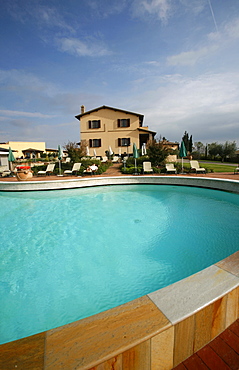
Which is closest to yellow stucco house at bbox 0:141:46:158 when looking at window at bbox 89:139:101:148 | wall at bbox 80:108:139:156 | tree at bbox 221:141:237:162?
wall at bbox 80:108:139:156

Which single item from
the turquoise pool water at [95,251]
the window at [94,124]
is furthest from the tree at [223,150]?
the turquoise pool water at [95,251]

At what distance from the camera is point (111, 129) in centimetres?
2620

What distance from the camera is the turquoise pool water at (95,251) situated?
3.06 m

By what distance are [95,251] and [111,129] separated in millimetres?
23765

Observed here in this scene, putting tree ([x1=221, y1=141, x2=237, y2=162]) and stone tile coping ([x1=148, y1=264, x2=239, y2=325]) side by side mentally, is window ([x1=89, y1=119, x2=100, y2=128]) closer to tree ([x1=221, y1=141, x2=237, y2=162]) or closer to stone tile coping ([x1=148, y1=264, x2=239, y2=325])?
tree ([x1=221, y1=141, x2=237, y2=162])

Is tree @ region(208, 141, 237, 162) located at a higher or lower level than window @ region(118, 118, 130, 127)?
lower

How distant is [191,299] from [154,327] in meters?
0.45

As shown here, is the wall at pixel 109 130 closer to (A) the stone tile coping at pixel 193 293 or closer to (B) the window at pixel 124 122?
(B) the window at pixel 124 122

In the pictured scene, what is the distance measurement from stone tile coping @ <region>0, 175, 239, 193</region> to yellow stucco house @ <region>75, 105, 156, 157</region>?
13.4 meters

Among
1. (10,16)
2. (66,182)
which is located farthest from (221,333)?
(10,16)

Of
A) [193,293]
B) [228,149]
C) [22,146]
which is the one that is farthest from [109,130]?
[22,146]

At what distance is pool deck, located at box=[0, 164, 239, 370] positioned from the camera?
109cm

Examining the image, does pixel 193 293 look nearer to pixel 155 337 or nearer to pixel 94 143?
pixel 155 337

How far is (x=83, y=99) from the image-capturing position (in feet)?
94.5
